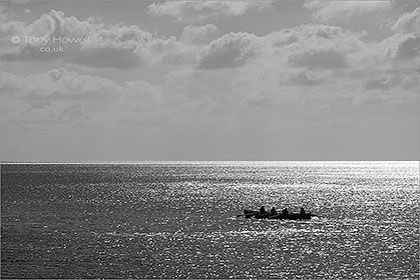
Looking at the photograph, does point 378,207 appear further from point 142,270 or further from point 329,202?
point 142,270

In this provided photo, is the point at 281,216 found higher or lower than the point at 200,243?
higher

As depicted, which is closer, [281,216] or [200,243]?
[200,243]

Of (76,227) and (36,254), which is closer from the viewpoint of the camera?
(36,254)

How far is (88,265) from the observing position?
242 feet

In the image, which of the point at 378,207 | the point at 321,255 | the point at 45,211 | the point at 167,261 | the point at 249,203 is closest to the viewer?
the point at 167,261

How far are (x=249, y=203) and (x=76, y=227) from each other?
68.7 m

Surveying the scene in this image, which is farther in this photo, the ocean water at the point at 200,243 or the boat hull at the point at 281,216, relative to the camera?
the boat hull at the point at 281,216

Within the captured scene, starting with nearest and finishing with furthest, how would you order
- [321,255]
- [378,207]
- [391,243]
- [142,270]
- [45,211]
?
[142,270] < [321,255] < [391,243] < [45,211] < [378,207]

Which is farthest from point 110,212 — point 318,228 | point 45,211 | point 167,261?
point 167,261

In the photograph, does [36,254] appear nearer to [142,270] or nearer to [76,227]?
[142,270]

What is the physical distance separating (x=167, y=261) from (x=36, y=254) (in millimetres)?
16878

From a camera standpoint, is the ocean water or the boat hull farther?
the boat hull

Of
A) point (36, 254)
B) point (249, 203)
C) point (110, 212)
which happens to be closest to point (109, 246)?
point (36, 254)

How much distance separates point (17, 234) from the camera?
97.8 m
